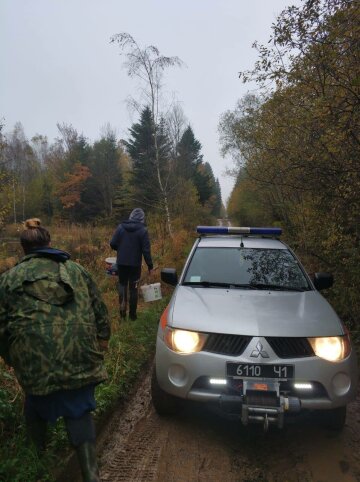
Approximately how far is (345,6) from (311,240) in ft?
17.5

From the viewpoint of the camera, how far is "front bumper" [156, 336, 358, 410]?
2.97 meters

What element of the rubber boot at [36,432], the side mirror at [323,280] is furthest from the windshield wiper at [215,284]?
the rubber boot at [36,432]

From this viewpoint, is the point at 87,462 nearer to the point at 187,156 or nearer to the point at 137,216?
the point at 137,216

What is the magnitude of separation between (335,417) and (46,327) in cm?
269

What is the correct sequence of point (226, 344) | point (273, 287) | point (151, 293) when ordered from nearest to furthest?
point (226, 344)
point (273, 287)
point (151, 293)

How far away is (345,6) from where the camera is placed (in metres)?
4.82

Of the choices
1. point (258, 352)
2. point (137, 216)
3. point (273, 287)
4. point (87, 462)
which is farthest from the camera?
point (137, 216)

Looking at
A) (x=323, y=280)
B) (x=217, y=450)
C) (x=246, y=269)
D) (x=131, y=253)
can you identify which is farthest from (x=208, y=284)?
(x=131, y=253)

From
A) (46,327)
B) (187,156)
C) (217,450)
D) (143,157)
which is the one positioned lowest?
(217,450)

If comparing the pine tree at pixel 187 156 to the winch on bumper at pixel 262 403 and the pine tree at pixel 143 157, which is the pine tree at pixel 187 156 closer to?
the pine tree at pixel 143 157

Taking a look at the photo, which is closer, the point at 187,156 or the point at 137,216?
the point at 137,216

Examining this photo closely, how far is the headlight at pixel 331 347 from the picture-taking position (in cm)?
311

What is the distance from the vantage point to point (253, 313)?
131 inches

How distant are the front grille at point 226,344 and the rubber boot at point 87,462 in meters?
1.21
